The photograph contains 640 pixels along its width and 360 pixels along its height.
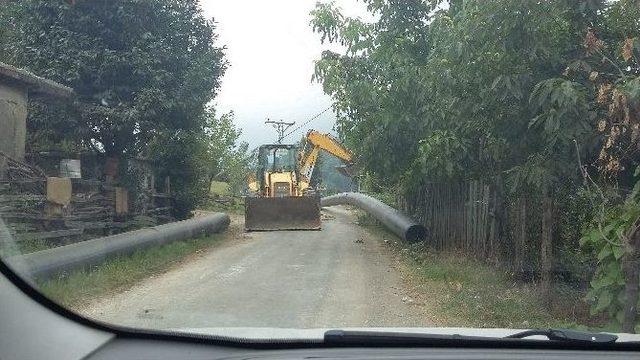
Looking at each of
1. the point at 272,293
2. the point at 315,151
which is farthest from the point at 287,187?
the point at 272,293

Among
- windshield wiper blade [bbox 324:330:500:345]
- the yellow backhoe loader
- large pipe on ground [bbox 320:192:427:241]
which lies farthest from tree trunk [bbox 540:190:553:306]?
the yellow backhoe loader

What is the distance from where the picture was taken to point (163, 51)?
11.3 metres

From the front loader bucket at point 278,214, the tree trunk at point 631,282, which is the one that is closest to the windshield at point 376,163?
the tree trunk at point 631,282

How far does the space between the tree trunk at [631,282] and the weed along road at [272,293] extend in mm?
1883

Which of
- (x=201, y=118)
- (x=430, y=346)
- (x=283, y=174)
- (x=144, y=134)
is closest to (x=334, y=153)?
(x=283, y=174)

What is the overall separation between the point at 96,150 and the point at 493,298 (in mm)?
6057

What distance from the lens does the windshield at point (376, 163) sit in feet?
21.2

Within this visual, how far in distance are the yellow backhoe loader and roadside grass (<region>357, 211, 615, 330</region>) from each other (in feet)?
23.8

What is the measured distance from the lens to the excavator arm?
74.5 feet

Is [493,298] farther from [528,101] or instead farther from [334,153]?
[334,153]

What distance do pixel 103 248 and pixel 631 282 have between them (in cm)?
629

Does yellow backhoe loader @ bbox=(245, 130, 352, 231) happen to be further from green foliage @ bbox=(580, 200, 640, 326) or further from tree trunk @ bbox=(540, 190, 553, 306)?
green foliage @ bbox=(580, 200, 640, 326)

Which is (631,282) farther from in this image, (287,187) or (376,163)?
(287,187)

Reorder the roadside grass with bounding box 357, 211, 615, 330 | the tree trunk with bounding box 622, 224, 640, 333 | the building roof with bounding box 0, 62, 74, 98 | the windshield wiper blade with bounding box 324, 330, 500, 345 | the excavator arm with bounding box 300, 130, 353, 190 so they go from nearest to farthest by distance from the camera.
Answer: the windshield wiper blade with bounding box 324, 330, 500, 345
the tree trunk with bounding box 622, 224, 640, 333
the roadside grass with bounding box 357, 211, 615, 330
the building roof with bounding box 0, 62, 74, 98
the excavator arm with bounding box 300, 130, 353, 190
